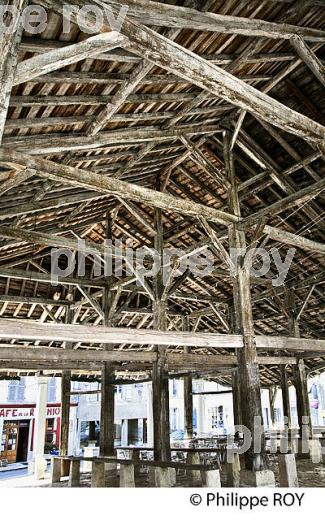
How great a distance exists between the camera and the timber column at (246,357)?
7.36 meters

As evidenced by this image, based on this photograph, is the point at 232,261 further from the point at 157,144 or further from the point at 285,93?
the point at 285,93

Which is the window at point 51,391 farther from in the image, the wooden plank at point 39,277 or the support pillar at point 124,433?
the wooden plank at point 39,277

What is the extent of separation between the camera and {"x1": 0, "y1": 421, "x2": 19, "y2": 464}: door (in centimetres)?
2234

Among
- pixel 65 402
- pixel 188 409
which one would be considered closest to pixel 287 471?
pixel 65 402

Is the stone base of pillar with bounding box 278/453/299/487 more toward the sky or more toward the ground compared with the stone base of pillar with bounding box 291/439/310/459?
more toward the sky

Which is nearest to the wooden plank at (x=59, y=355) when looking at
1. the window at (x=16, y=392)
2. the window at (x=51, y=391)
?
the window at (x=16, y=392)

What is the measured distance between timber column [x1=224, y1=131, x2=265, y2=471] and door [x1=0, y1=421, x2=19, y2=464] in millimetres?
19028

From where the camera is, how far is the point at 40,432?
1823 cm

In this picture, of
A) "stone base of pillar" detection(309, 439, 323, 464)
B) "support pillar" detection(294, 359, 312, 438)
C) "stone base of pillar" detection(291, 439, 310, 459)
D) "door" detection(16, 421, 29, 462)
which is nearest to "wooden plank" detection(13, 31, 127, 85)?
"support pillar" detection(294, 359, 312, 438)

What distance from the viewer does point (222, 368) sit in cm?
1166

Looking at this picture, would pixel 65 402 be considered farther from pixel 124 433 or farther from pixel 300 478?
pixel 124 433

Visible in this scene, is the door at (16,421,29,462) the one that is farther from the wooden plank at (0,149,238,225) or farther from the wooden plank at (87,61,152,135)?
the wooden plank at (87,61,152,135)

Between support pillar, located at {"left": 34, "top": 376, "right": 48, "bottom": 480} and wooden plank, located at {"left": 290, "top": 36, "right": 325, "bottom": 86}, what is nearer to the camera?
wooden plank, located at {"left": 290, "top": 36, "right": 325, "bottom": 86}
